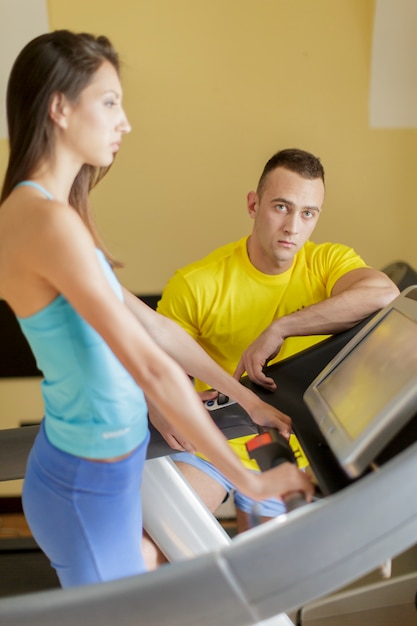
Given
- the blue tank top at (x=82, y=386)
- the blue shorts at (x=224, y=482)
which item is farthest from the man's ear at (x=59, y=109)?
the blue shorts at (x=224, y=482)

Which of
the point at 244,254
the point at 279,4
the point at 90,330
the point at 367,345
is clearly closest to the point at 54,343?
the point at 90,330

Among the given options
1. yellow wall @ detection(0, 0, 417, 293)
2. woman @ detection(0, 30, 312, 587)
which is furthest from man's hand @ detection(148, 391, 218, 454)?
yellow wall @ detection(0, 0, 417, 293)

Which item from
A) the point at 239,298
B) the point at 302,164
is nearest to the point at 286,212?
the point at 302,164

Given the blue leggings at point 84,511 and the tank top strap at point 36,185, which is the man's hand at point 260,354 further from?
the tank top strap at point 36,185

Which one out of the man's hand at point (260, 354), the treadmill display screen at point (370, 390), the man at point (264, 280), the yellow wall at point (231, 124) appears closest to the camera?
the treadmill display screen at point (370, 390)

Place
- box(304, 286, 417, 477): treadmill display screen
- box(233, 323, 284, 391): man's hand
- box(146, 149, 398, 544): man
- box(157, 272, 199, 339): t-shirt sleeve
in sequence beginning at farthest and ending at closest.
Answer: box(157, 272, 199, 339): t-shirt sleeve, box(146, 149, 398, 544): man, box(233, 323, 284, 391): man's hand, box(304, 286, 417, 477): treadmill display screen

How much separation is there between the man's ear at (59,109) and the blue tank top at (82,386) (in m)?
0.19

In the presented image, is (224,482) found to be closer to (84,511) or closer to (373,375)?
(373,375)

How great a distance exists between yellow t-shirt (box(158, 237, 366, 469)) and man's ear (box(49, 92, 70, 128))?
108cm

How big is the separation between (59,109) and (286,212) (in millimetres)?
1095

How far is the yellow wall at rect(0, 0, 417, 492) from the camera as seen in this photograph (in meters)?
2.47

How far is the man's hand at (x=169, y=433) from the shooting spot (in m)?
1.59

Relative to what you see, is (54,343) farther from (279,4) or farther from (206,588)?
(279,4)

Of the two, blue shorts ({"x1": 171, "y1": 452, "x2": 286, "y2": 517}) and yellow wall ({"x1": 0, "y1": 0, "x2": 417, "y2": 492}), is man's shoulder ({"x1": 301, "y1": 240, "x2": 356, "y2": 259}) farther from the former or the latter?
blue shorts ({"x1": 171, "y1": 452, "x2": 286, "y2": 517})
